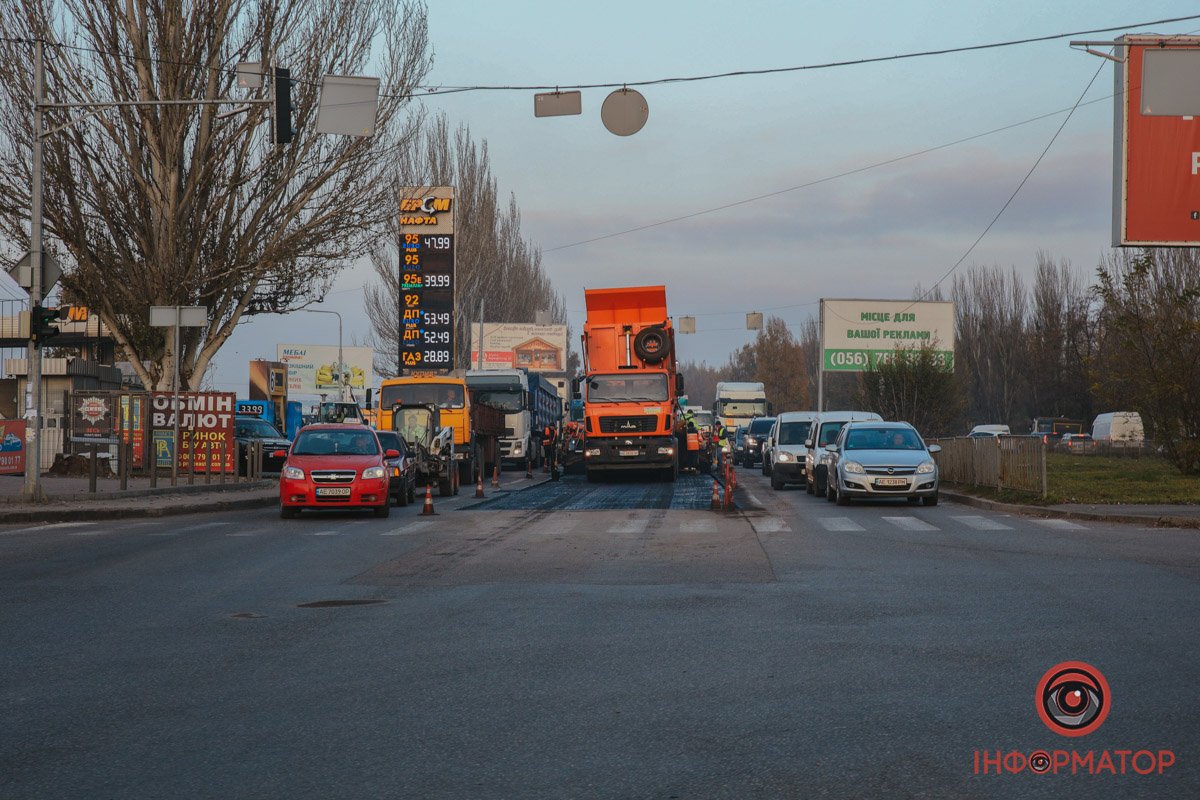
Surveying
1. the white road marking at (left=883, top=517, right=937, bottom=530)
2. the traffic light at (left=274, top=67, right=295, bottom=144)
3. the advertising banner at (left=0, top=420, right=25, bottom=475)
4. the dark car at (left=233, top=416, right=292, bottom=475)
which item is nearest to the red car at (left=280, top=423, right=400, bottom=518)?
the traffic light at (left=274, top=67, right=295, bottom=144)

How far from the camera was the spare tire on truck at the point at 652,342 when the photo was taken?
3650cm

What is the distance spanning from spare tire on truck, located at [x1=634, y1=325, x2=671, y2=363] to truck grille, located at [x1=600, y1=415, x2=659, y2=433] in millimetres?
1707

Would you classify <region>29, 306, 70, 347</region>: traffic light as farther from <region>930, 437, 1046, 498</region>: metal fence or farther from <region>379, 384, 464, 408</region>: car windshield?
<region>930, 437, 1046, 498</region>: metal fence

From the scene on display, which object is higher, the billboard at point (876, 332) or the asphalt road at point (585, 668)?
the billboard at point (876, 332)

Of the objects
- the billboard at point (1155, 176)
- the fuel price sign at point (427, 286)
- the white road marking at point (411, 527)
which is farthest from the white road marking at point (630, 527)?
the fuel price sign at point (427, 286)

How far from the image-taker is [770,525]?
795 inches

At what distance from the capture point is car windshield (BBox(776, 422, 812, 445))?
36.6m

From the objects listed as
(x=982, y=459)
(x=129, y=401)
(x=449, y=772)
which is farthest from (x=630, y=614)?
(x=129, y=401)

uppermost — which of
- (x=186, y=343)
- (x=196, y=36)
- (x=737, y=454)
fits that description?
(x=196, y=36)

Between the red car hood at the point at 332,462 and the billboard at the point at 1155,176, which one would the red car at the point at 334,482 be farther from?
the billboard at the point at 1155,176

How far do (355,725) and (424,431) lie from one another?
29.4 meters

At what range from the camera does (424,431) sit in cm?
3569

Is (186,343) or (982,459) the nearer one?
(982,459)

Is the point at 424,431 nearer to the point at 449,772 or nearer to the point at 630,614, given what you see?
the point at 630,614
